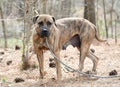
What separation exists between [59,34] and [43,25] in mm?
843

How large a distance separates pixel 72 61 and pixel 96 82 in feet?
10.9

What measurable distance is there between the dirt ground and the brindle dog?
1.23ft

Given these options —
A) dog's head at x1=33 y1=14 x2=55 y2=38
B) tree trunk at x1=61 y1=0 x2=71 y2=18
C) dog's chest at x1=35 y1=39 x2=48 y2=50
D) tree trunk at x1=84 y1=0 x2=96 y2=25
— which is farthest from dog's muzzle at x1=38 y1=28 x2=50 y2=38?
tree trunk at x1=61 y1=0 x2=71 y2=18

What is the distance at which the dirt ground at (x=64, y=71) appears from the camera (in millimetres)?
8724

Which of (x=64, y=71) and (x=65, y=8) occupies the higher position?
(x=65, y=8)

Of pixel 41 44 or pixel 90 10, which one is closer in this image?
pixel 41 44

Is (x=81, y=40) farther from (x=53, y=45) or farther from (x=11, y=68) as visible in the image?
(x=11, y=68)

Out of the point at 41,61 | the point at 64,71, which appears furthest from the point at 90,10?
the point at 41,61

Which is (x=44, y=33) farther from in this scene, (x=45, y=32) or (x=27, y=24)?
(x=27, y=24)

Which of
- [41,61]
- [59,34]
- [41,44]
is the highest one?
[59,34]

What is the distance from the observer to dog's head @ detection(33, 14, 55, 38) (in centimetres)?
840

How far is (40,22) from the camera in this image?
8.55 m

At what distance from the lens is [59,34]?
9.29m

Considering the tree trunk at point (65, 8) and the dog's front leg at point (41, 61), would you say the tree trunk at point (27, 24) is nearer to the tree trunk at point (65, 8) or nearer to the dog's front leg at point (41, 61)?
the dog's front leg at point (41, 61)
